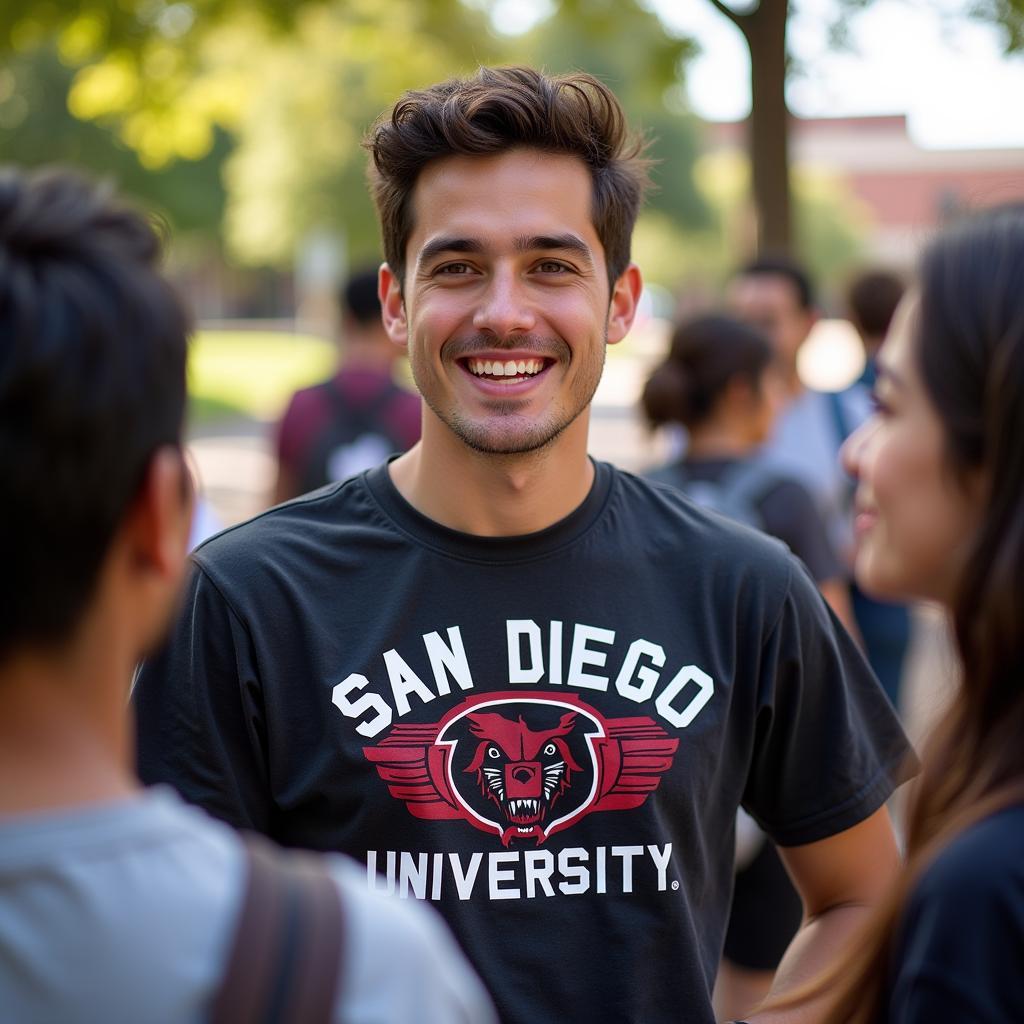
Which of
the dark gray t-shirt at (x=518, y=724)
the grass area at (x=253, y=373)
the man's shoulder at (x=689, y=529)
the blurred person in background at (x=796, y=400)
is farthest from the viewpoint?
the grass area at (x=253, y=373)

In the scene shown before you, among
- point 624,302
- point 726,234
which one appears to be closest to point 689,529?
point 624,302

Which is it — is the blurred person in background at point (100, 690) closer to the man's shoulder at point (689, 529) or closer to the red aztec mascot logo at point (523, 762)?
the red aztec mascot logo at point (523, 762)

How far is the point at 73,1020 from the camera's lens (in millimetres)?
1146

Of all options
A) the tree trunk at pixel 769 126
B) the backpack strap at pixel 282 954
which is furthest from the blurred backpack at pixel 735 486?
the tree trunk at pixel 769 126

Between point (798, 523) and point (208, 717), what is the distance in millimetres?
2559

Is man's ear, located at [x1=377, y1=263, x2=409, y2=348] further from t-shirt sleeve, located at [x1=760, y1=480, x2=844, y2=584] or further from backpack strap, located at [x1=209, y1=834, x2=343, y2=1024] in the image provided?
t-shirt sleeve, located at [x1=760, y1=480, x2=844, y2=584]

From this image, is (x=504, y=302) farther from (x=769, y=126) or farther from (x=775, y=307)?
(x=769, y=126)

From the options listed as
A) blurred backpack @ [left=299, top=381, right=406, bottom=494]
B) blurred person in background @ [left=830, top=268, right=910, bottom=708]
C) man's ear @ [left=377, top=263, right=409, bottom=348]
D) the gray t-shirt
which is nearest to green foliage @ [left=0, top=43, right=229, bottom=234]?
blurred backpack @ [left=299, top=381, right=406, bottom=494]

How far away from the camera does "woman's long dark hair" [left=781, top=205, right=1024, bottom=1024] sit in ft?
5.13

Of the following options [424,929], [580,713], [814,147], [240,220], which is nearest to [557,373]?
[580,713]

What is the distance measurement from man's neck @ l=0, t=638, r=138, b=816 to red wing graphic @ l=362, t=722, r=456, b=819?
Answer: 0.96 m

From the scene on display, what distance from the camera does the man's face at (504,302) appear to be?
8.31ft

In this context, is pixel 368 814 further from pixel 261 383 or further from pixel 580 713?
pixel 261 383

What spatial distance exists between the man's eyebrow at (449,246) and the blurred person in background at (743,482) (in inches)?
70.0
